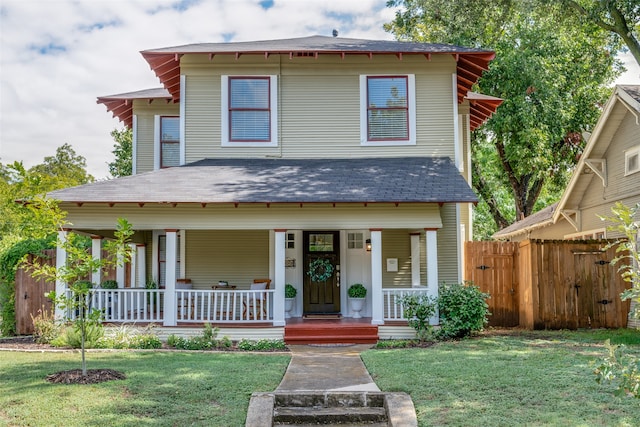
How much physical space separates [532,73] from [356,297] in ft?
45.0

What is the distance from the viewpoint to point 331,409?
23.8 ft

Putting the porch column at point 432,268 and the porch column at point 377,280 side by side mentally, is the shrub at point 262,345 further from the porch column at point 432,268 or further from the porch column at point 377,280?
the porch column at point 432,268

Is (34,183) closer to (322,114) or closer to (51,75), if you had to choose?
(322,114)

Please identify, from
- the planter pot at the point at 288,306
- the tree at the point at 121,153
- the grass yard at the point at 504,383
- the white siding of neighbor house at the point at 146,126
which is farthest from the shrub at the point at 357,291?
the tree at the point at 121,153

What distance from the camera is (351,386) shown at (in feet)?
25.9

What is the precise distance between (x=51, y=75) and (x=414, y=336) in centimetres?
1600

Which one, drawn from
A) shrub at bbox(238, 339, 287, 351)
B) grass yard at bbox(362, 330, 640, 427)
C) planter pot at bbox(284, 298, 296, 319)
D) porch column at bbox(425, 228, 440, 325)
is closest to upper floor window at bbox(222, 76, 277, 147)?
planter pot at bbox(284, 298, 296, 319)

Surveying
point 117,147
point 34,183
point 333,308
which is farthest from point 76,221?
point 117,147

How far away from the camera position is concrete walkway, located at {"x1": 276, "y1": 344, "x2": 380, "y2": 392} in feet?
26.1

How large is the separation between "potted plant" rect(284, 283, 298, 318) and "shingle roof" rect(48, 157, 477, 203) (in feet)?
7.90

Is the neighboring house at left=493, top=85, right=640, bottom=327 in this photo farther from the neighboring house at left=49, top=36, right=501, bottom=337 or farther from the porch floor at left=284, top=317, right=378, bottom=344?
the porch floor at left=284, top=317, right=378, bottom=344

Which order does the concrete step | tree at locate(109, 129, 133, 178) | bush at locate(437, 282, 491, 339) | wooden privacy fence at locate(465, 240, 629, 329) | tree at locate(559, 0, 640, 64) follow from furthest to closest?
1. tree at locate(109, 129, 133, 178)
2. tree at locate(559, 0, 640, 64)
3. wooden privacy fence at locate(465, 240, 629, 329)
4. bush at locate(437, 282, 491, 339)
5. the concrete step

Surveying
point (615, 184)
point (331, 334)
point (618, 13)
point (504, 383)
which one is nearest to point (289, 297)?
point (331, 334)

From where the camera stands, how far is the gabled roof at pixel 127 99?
54.9 feet
